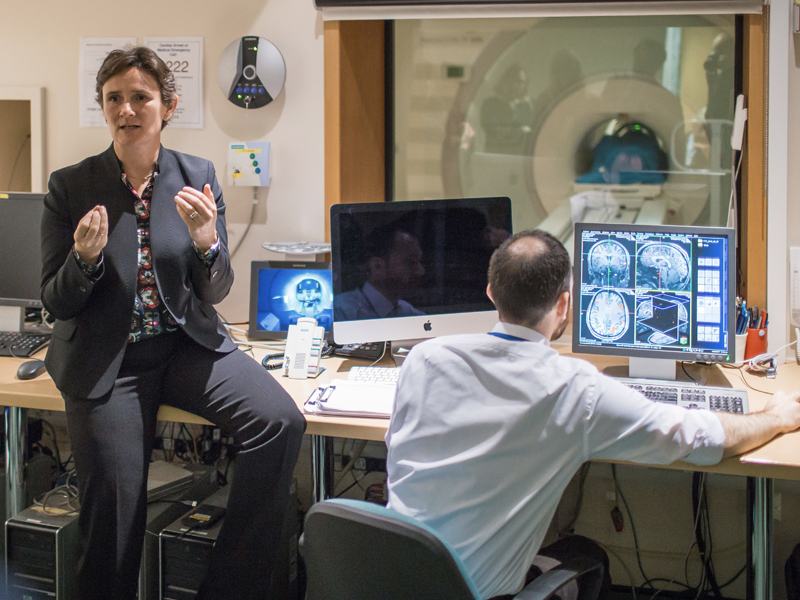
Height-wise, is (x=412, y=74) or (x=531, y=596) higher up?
(x=412, y=74)

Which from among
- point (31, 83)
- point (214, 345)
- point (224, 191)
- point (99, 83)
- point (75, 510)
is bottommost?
point (75, 510)

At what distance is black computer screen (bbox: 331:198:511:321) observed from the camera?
2000 mm

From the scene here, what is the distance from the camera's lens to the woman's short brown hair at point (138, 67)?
180cm

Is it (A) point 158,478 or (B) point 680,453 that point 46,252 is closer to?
(A) point 158,478

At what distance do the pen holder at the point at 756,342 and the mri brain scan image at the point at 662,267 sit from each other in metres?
0.34

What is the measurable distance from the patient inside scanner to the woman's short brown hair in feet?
3.63

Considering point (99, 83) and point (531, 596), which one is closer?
point (531, 596)

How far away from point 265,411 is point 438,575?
82 cm

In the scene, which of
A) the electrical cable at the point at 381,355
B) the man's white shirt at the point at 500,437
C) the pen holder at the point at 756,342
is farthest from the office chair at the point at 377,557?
the pen holder at the point at 756,342

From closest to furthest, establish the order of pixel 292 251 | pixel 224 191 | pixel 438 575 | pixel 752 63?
pixel 438 575 < pixel 752 63 < pixel 292 251 < pixel 224 191

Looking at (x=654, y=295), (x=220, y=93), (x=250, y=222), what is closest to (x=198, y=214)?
(x=250, y=222)

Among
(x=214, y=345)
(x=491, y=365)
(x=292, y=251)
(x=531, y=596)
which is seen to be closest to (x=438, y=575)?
(x=531, y=596)

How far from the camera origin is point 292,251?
2305 mm

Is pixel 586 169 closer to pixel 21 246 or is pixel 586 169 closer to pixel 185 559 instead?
pixel 185 559
